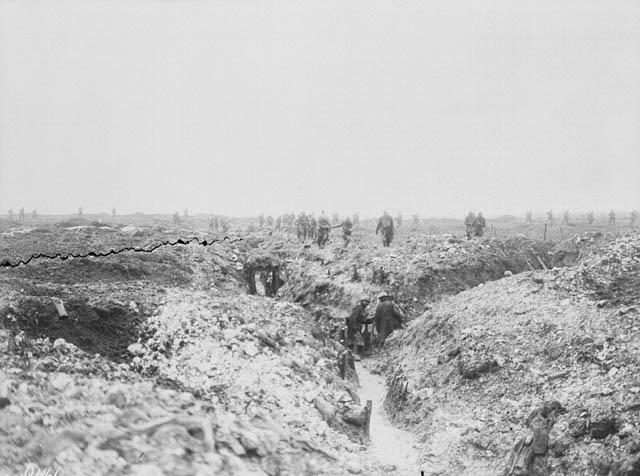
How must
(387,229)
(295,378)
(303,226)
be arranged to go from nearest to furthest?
(295,378), (387,229), (303,226)

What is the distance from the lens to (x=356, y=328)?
12.5 m

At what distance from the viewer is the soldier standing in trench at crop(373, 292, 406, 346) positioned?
12.4 m

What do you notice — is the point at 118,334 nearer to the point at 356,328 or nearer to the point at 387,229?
the point at 356,328

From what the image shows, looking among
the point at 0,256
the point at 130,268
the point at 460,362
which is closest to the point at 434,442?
the point at 460,362

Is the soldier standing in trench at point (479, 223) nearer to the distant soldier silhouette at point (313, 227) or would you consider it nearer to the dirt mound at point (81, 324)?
the distant soldier silhouette at point (313, 227)

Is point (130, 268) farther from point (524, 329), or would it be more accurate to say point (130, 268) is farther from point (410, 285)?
point (524, 329)

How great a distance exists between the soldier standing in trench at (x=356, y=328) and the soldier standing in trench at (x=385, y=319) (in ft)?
1.14

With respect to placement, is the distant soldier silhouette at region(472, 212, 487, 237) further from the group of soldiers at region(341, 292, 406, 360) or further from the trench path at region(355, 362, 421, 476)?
the trench path at region(355, 362, 421, 476)

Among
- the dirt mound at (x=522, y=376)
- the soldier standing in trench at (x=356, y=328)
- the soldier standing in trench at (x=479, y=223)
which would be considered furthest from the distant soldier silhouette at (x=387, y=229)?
the dirt mound at (x=522, y=376)

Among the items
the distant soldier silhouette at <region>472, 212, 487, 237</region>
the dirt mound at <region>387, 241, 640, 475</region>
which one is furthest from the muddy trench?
the distant soldier silhouette at <region>472, 212, 487, 237</region>

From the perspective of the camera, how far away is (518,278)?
11258mm

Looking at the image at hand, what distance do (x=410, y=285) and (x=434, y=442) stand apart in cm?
726

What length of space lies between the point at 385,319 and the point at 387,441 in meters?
4.87

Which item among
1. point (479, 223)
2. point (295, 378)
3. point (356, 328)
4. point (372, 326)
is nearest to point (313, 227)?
point (479, 223)
